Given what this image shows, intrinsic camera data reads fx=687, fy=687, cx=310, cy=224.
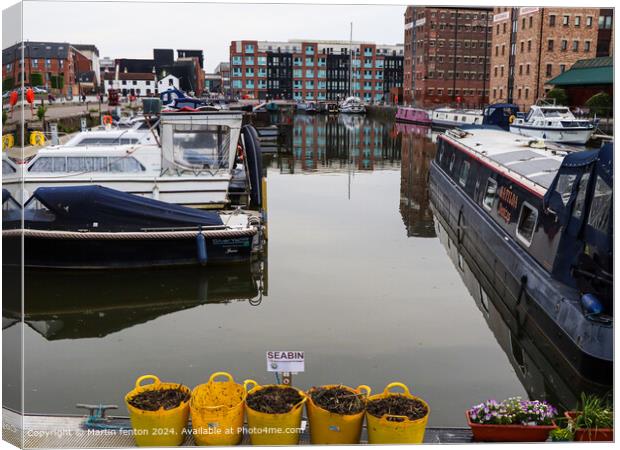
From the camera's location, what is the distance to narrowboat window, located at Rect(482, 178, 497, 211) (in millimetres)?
15670

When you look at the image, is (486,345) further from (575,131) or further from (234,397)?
(575,131)

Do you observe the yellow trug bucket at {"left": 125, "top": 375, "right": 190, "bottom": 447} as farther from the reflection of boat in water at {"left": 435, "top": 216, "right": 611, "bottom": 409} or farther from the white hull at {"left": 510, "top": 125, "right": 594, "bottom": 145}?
the white hull at {"left": 510, "top": 125, "right": 594, "bottom": 145}

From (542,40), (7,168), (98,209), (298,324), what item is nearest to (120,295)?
(98,209)

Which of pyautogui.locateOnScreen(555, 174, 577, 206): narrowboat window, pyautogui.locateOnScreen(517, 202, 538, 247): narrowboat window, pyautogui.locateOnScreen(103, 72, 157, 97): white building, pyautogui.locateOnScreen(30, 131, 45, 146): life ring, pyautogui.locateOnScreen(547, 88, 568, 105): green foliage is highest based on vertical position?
pyautogui.locateOnScreen(547, 88, 568, 105): green foliage

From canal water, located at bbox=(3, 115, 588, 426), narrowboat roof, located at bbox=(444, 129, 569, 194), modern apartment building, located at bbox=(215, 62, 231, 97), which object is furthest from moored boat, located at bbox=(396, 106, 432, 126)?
modern apartment building, located at bbox=(215, 62, 231, 97)

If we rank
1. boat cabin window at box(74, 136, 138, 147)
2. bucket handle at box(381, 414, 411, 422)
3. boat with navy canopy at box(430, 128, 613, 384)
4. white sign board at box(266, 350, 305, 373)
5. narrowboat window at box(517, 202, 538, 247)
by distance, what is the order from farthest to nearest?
boat cabin window at box(74, 136, 138, 147) → narrowboat window at box(517, 202, 538, 247) → boat with navy canopy at box(430, 128, 613, 384) → white sign board at box(266, 350, 305, 373) → bucket handle at box(381, 414, 411, 422)

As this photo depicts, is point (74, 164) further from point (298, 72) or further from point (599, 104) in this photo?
point (599, 104)

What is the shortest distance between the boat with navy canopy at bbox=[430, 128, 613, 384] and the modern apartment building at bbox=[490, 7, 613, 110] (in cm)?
194

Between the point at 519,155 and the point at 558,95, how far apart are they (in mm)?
21486

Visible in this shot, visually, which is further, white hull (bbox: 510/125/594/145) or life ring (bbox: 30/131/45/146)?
white hull (bbox: 510/125/594/145)

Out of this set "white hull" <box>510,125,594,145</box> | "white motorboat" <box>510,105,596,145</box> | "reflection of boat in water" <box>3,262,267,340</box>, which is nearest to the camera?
"reflection of boat in water" <box>3,262,267,340</box>

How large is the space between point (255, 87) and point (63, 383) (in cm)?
1079

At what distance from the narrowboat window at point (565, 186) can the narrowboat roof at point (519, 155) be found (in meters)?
1.99

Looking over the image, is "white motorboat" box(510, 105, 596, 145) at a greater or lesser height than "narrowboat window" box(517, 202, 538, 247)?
greater
